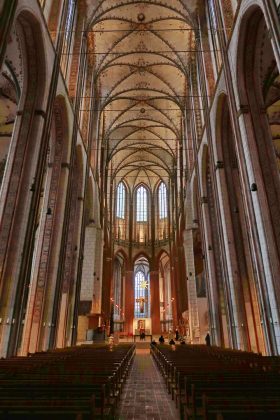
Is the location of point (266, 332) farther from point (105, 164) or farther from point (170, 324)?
point (170, 324)

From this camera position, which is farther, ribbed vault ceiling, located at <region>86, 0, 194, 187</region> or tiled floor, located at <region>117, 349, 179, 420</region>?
ribbed vault ceiling, located at <region>86, 0, 194, 187</region>

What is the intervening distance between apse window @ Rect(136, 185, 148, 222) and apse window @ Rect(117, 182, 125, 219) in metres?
1.96

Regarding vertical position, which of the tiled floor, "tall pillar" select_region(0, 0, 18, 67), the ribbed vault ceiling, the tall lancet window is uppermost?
the ribbed vault ceiling

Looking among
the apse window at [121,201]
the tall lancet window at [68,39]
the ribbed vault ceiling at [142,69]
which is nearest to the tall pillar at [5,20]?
the tall lancet window at [68,39]

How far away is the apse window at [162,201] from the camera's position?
137ft

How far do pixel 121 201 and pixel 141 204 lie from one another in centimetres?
278

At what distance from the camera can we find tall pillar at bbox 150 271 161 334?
122 feet

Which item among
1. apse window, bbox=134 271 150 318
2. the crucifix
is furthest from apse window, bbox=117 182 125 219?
the crucifix

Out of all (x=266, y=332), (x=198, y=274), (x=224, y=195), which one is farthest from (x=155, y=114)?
(x=266, y=332)

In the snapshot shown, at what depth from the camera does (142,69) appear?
2512 centimetres

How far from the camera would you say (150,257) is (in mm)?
40125

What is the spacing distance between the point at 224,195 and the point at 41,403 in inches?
496

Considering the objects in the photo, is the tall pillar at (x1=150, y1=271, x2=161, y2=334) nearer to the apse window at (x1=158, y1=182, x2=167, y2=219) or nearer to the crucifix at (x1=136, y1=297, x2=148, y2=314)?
the crucifix at (x1=136, y1=297, x2=148, y2=314)

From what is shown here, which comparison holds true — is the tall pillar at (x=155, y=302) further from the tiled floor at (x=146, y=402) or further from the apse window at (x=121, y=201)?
the tiled floor at (x=146, y=402)
